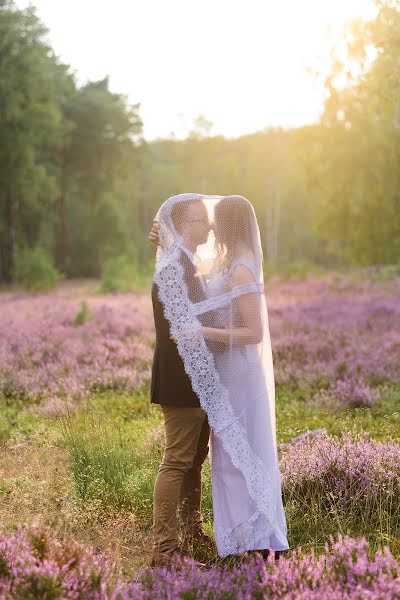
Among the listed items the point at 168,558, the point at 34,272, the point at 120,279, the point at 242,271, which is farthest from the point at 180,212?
the point at 34,272

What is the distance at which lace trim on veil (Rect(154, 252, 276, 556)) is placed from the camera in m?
3.83

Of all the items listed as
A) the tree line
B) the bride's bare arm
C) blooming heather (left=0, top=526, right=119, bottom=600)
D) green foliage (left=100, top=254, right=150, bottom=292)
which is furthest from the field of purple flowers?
green foliage (left=100, top=254, right=150, bottom=292)

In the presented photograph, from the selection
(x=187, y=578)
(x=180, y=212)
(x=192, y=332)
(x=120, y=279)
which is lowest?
(x=120, y=279)

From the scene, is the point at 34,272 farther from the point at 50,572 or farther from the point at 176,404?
the point at 50,572

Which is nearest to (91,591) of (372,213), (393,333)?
(393,333)

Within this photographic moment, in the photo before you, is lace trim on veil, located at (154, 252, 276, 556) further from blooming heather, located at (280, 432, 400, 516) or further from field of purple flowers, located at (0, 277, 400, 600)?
blooming heather, located at (280, 432, 400, 516)

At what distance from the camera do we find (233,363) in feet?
12.9

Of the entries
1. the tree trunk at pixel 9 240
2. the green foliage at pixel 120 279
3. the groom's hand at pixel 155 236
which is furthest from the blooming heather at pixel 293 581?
the tree trunk at pixel 9 240

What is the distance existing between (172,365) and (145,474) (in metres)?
1.34

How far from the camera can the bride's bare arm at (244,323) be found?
3840 millimetres

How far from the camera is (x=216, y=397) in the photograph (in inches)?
152

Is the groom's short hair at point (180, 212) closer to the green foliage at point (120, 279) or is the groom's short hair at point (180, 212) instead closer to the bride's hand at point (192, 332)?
the bride's hand at point (192, 332)

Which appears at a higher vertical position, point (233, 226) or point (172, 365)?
point (233, 226)

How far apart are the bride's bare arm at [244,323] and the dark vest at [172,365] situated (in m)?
0.22
